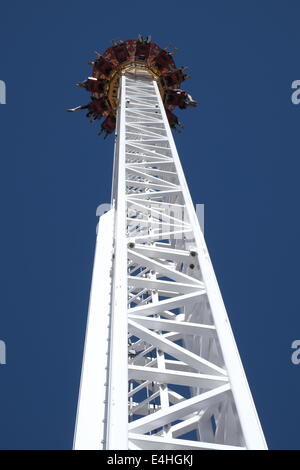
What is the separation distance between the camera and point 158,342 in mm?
6758

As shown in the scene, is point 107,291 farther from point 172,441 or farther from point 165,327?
point 172,441

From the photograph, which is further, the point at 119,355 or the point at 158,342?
the point at 158,342

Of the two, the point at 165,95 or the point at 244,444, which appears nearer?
the point at 244,444

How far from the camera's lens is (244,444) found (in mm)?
5355

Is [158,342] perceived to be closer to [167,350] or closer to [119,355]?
[167,350]

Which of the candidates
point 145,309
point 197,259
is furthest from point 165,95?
point 145,309

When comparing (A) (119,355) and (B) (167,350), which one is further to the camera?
(B) (167,350)

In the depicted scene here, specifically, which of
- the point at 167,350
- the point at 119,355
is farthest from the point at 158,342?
the point at 119,355

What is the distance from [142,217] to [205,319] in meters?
3.62

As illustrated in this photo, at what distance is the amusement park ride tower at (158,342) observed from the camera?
5.59m

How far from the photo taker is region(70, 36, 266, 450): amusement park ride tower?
18.4 ft
